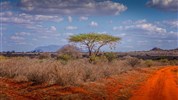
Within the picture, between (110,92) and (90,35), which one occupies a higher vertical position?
(90,35)

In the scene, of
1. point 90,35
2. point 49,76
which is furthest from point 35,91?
point 90,35

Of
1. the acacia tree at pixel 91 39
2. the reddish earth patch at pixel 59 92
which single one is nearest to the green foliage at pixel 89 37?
the acacia tree at pixel 91 39

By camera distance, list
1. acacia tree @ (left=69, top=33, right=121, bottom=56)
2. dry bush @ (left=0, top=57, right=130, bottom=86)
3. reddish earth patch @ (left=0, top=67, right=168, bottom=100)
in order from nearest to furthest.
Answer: reddish earth patch @ (left=0, top=67, right=168, bottom=100) → dry bush @ (left=0, top=57, right=130, bottom=86) → acacia tree @ (left=69, top=33, right=121, bottom=56)

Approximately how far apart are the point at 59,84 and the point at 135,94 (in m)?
4.20

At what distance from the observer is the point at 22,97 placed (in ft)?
52.9

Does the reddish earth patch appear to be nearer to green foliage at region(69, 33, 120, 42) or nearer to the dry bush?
the dry bush

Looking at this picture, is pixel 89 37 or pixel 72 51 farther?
pixel 72 51

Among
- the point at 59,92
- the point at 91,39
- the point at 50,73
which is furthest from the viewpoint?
the point at 91,39

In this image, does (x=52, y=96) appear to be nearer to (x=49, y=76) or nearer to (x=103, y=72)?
(x=49, y=76)

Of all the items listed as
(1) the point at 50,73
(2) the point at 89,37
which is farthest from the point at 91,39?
(1) the point at 50,73

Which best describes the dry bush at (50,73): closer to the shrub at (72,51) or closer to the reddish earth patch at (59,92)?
the reddish earth patch at (59,92)

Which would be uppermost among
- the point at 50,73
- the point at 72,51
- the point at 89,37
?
the point at 89,37

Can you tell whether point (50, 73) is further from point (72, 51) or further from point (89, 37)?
point (72, 51)

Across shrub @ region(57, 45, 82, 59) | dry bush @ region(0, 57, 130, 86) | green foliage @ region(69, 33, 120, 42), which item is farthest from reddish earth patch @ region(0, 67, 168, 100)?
shrub @ region(57, 45, 82, 59)
